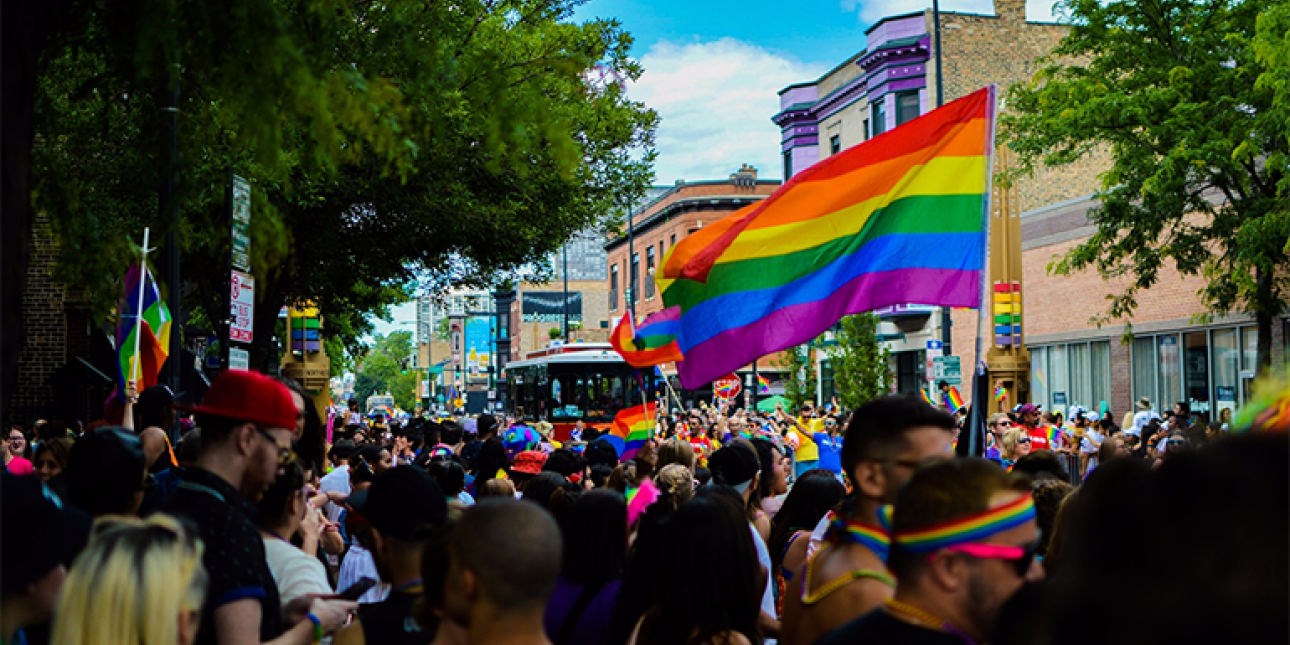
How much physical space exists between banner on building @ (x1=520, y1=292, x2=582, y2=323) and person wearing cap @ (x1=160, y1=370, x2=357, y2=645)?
359 ft

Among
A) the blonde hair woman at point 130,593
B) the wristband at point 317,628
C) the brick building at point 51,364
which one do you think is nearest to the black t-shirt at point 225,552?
the wristband at point 317,628

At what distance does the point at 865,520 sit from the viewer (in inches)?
153

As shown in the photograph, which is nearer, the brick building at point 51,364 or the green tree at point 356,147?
the green tree at point 356,147

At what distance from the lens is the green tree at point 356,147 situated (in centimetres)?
483

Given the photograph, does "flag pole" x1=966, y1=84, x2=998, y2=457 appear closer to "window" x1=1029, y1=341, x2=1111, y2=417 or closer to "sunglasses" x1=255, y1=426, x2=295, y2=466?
"sunglasses" x1=255, y1=426, x2=295, y2=466

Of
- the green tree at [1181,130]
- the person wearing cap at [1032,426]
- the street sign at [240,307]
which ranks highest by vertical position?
the green tree at [1181,130]

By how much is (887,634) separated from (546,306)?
113489mm

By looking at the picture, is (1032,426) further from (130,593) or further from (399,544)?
(130,593)

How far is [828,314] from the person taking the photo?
8383 mm

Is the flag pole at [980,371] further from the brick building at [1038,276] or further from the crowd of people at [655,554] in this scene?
the brick building at [1038,276]

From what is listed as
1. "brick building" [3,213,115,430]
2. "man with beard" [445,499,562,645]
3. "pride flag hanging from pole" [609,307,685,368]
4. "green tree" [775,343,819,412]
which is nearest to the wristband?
"man with beard" [445,499,562,645]

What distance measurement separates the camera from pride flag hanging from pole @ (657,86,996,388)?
7.91m

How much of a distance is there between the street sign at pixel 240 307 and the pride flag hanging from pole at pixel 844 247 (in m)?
3.69

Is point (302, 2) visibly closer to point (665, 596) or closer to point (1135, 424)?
point (665, 596)
